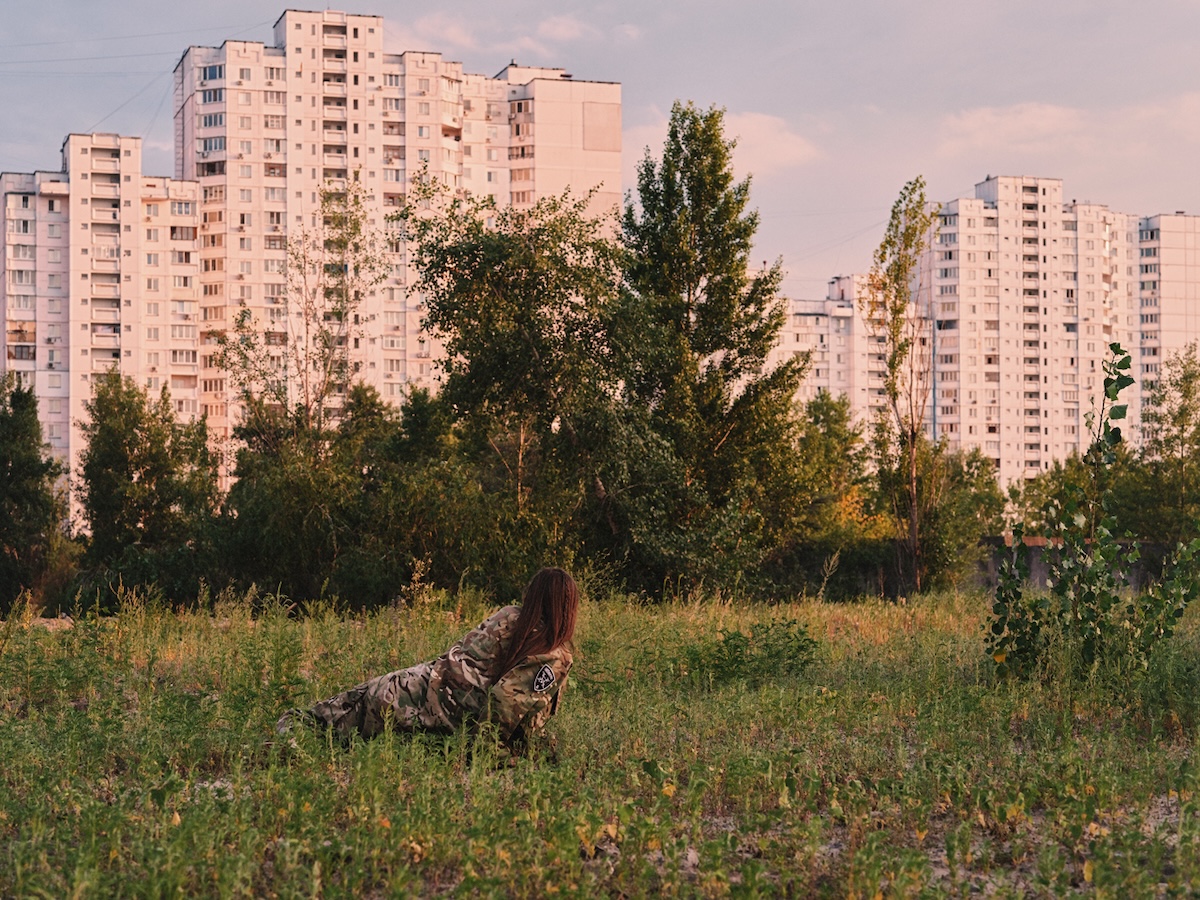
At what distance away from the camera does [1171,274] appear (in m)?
135

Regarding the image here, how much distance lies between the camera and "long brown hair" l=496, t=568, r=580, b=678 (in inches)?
283

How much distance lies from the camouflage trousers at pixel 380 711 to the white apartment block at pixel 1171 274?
140517 mm

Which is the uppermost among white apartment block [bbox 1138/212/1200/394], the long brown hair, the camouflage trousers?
white apartment block [bbox 1138/212/1200/394]

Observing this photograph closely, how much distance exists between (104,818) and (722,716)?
4042 mm

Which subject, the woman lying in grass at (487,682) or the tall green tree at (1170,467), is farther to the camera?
the tall green tree at (1170,467)

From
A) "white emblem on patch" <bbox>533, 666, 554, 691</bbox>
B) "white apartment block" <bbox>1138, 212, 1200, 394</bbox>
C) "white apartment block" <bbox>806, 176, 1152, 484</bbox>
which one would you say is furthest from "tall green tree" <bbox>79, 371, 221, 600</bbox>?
"white apartment block" <bbox>1138, 212, 1200, 394</bbox>

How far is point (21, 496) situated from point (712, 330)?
27.8 metres

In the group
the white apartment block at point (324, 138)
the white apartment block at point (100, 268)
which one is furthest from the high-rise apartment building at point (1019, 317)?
the white apartment block at point (100, 268)

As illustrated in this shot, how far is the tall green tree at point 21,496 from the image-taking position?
138 ft

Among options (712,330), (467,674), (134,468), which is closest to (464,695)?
(467,674)

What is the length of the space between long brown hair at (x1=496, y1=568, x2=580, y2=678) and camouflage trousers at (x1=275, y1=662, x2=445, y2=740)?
48cm

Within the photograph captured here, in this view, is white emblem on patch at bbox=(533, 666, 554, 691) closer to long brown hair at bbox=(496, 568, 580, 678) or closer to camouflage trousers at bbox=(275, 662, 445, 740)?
long brown hair at bbox=(496, 568, 580, 678)

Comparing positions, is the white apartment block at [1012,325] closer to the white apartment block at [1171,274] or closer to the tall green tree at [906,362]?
the white apartment block at [1171,274]

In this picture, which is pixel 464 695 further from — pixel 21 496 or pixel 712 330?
pixel 21 496
